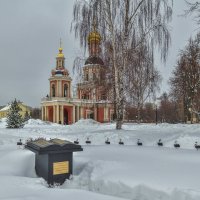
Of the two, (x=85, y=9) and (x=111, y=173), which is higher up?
(x=85, y=9)

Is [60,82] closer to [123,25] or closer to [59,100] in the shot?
[59,100]

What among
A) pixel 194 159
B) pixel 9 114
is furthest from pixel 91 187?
pixel 9 114

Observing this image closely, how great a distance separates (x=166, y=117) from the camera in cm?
6269

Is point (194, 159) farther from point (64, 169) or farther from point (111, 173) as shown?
point (64, 169)

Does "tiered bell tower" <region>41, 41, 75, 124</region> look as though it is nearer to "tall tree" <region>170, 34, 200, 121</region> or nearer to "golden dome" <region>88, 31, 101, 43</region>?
"tall tree" <region>170, 34, 200, 121</region>

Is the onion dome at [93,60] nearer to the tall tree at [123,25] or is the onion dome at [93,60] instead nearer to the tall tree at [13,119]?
the tall tree at [123,25]

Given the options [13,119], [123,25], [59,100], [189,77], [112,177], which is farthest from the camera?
[59,100]

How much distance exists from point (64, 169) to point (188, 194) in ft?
9.08

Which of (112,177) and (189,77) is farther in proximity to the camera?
(189,77)

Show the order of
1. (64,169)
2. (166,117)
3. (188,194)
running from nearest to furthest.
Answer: (188,194), (64,169), (166,117)

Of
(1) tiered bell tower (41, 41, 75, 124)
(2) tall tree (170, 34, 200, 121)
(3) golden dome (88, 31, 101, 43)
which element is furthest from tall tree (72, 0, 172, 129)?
(1) tiered bell tower (41, 41, 75, 124)

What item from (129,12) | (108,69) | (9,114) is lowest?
(9,114)

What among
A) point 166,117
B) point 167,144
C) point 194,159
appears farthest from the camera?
point 166,117

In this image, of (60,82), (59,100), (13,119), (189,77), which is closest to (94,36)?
→ (13,119)
